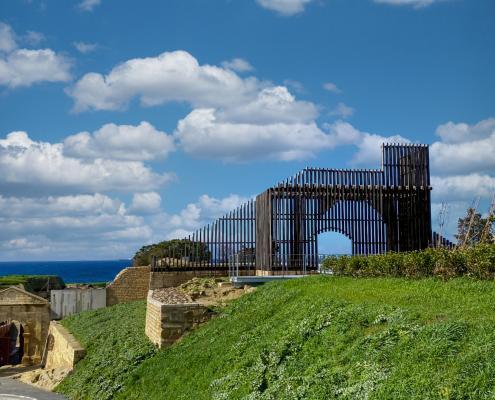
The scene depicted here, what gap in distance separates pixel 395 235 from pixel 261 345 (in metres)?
13.7

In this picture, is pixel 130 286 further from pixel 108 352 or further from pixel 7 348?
pixel 108 352

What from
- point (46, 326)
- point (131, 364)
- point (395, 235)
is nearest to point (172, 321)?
point (131, 364)

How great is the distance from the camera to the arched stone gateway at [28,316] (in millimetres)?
29109

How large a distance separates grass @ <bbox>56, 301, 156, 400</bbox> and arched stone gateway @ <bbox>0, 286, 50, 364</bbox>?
681cm

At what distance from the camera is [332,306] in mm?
11594

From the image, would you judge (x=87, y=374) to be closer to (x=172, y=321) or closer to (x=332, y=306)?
(x=172, y=321)

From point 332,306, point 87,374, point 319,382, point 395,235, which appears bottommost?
point 87,374

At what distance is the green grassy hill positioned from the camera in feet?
24.7

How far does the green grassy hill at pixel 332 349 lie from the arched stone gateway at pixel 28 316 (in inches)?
529

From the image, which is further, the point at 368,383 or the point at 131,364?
the point at 131,364

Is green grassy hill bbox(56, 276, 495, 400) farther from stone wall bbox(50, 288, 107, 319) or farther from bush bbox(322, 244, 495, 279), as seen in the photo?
stone wall bbox(50, 288, 107, 319)

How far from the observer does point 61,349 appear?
22906 millimetres

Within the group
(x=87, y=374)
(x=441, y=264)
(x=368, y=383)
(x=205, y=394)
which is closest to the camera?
(x=368, y=383)

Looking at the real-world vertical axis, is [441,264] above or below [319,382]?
above
